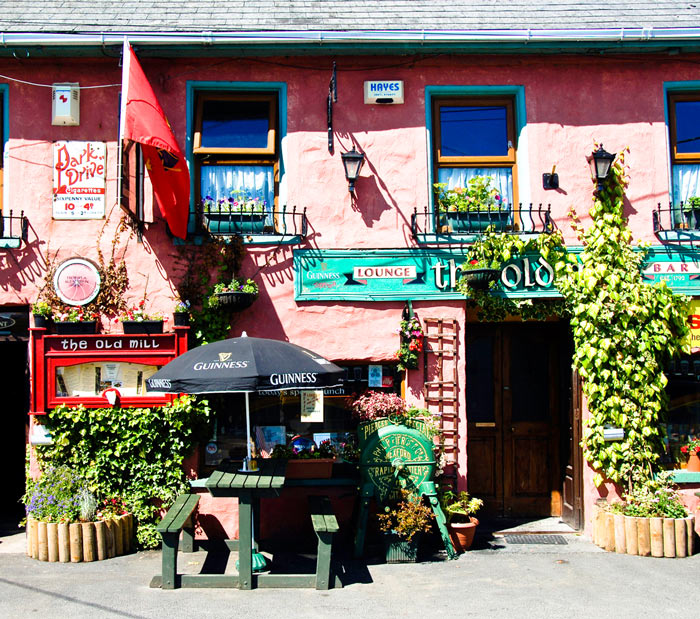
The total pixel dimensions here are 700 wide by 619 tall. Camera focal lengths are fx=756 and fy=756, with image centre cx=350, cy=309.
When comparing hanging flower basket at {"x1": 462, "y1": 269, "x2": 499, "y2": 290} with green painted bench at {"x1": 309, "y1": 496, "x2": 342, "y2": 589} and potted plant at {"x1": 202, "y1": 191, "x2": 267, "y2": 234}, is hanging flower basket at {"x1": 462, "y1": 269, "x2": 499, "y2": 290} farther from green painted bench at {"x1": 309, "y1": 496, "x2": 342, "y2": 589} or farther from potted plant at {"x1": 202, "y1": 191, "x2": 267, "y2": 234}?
green painted bench at {"x1": 309, "y1": 496, "x2": 342, "y2": 589}

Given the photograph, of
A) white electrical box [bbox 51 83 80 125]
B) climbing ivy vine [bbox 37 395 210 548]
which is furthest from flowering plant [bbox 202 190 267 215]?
climbing ivy vine [bbox 37 395 210 548]

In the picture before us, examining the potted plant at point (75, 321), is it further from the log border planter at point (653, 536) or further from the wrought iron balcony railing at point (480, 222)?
the log border planter at point (653, 536)

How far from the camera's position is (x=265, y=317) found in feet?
27.5

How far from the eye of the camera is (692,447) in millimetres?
8547

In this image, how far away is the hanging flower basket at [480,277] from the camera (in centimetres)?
811

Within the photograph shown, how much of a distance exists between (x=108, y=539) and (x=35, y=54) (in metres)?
5.24

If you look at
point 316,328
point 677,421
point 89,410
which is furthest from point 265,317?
point 677,421

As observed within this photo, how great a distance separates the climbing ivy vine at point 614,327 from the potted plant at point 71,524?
14.6 feet

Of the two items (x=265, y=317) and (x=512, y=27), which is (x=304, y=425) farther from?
(x=512, y=27)

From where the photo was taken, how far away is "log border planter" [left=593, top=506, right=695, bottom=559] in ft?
24.8

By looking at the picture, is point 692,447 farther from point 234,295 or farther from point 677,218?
point 234,295

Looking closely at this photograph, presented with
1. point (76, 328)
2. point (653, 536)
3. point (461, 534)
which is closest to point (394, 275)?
point (461, 534)

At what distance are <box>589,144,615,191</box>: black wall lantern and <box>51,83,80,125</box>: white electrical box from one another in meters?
5.73

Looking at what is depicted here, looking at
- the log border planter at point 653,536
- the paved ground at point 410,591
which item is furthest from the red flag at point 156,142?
the log border planter at point 653,536
